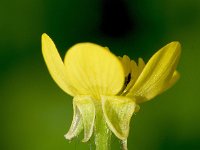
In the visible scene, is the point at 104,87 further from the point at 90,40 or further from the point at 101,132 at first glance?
the point at 90,40

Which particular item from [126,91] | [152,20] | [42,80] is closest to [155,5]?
[152,20]

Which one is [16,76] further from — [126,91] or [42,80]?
[126,91]

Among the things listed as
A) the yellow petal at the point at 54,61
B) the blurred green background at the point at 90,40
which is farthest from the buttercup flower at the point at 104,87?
the blurred green background at the point at 90,40

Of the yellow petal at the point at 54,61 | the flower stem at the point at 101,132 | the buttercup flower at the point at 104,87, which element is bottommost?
the flower stem at the point at 101,132

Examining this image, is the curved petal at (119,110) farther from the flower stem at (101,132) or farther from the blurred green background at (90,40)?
the blurred green background at (90,40)

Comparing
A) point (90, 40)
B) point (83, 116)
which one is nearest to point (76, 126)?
point (83, 116)

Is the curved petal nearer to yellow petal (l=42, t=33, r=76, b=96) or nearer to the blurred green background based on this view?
yellow petal (l=42, t=33, r=76, b=96)
